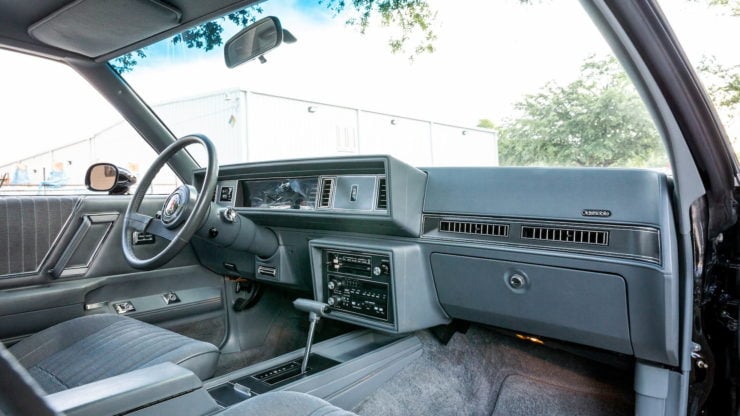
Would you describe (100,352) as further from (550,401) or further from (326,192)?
(550,401)

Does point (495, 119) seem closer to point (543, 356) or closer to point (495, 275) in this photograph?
point (495, 275)

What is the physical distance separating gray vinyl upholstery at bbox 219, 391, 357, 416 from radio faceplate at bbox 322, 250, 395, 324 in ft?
3.02

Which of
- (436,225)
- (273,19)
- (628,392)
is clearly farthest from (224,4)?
(628,392)

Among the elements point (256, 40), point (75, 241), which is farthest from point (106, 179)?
point (256, 40)

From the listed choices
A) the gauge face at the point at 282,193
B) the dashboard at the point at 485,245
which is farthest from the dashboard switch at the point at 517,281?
the gauge face at the point at 282,193

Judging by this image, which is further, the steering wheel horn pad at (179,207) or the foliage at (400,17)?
the foliage at (400,17)

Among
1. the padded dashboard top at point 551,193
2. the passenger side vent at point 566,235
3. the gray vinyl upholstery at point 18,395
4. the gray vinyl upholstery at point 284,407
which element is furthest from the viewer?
the passenger side vent at point 566,235

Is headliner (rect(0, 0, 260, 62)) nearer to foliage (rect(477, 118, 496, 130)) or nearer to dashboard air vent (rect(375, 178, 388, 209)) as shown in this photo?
dashboard air vent (rect(375, 178, 388, 209))

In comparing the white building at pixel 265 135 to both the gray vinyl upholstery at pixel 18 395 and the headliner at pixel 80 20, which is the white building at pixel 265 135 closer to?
the headliner at pixel 80 20

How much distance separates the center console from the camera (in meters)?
2.21

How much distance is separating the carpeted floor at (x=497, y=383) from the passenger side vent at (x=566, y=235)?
3.04ft

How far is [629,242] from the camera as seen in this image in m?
1.69

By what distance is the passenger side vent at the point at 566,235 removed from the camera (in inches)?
69.6

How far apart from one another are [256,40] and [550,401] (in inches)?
89.0
